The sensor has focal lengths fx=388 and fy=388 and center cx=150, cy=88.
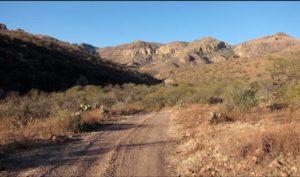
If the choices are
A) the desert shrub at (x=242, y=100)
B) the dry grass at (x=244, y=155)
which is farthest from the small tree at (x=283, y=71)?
the dry grass at (x=244, y=155)

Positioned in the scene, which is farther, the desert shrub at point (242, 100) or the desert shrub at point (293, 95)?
the desert shrub at point (242, 100)

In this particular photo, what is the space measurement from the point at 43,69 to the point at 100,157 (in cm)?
3986

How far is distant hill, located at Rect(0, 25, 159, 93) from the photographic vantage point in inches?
1710

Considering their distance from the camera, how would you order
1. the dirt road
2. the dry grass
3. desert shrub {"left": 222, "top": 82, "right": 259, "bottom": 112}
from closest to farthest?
the dry grass, the dirt road, desert shrub {"left": 222, "top": 82, "right": 259, "bottom": 112}

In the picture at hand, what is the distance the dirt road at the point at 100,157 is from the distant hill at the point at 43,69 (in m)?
27.1

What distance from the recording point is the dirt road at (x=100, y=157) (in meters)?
9.73

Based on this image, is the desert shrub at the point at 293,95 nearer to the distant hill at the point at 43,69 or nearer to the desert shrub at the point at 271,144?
the desert shrub at the point at 271,144

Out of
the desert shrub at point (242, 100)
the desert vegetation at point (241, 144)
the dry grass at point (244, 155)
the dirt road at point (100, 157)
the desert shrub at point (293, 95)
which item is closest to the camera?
the dry grass at point (244, 155)

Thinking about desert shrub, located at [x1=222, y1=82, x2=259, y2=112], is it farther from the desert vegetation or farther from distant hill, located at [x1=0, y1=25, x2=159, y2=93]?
distant hill, located at [x1=0, y1=25, x2=159, y2=93]

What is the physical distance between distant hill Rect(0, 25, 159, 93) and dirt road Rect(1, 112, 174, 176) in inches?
1066

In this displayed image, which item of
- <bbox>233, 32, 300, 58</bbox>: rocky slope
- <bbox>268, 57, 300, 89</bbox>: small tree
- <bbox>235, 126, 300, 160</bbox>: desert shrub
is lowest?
<bbox>235, 126, 300, 160</bbox>: desert shrub

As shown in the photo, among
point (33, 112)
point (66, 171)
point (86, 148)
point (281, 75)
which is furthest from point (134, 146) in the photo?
point (281, 75)

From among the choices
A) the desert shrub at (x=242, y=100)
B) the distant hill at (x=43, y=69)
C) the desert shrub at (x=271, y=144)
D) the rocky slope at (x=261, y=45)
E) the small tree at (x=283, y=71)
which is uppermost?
the rocky slope at (x=261, y=45)

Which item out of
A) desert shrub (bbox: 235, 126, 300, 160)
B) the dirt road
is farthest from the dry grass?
the dirt road
